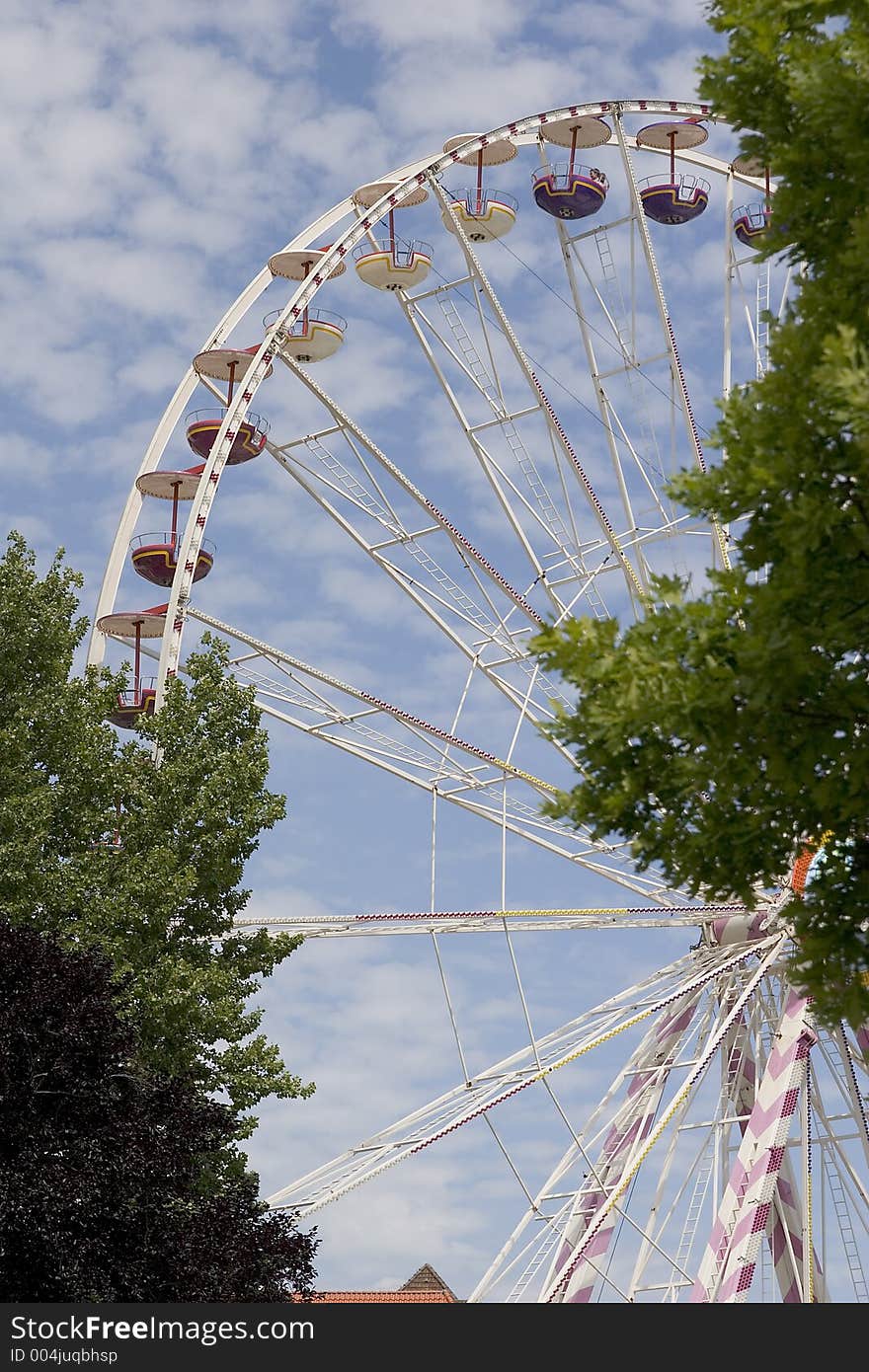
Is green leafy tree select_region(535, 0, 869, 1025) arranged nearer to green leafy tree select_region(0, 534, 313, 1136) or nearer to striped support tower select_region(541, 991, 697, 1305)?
green leafy tree select_region(0, 534, 313, 1136)

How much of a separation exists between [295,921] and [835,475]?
15.7 m

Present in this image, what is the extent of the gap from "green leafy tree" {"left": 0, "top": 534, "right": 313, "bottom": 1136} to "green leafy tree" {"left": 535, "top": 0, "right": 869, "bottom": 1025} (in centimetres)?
1030

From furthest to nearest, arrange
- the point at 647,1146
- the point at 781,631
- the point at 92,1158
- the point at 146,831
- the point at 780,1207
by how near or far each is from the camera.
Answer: the point at 780,1207 → the point at 647,1146 → the point at 146,831 → the point at 92,1158 → the point at 781,631

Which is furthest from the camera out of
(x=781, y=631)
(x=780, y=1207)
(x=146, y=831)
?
(x=780, y=1207)

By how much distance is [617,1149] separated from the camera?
23.5 m

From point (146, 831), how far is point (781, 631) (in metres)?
12.8

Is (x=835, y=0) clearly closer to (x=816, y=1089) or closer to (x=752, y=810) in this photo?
(x=752, y=810)

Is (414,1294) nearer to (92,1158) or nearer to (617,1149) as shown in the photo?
(617,1149)

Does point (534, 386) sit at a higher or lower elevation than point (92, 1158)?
higher

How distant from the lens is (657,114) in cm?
2791

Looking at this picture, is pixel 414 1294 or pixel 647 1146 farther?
pixel 414 1294

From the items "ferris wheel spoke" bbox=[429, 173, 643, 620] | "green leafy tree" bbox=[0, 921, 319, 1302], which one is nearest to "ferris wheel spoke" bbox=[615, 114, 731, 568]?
"ferris wheel spoke" bbox=[429, 173, 643, 620]

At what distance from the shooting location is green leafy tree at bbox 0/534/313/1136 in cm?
1969

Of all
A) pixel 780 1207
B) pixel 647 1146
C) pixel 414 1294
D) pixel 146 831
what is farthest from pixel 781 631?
pixel 414 1294
